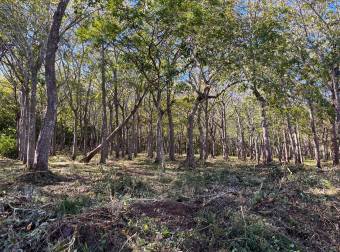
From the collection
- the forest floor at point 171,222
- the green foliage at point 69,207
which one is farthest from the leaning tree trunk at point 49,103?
the green foliage at point 69,207

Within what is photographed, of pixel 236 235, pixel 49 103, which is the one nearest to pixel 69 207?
pixel 236 235

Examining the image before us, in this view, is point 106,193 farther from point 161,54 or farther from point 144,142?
point 144,142

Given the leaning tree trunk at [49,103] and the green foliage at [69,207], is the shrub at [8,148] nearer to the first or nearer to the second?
the leaning tree trunk at [49,103]

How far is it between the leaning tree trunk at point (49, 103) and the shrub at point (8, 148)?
704 inches

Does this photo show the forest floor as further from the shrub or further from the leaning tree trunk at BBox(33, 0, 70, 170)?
the shrub

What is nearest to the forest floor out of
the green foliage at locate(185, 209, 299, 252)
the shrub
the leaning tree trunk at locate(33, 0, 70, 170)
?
the green foliage at locate(185, 209, 299, 252)

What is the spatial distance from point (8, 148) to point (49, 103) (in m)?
18.7

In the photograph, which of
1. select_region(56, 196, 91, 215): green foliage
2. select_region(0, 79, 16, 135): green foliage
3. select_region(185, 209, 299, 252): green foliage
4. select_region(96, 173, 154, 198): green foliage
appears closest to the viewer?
select_region(185, 209, 299, 252): green foliage

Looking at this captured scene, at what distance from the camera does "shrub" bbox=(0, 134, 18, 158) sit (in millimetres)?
26750

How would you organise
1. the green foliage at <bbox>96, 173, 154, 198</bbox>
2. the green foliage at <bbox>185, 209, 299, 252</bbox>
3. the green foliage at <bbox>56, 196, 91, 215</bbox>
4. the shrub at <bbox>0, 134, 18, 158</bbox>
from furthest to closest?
the shrub at <bbox>0, 134, 18, 158</bbox> < the green foliage at <bbox>96, 173, 154, 198</bbox> < the green foliage at <bbox>56, 196, 91, 215</bbox> < the green foliage at <bbox>185, 209, 299, 252</bbox>

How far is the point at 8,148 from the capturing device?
2725 centimetres

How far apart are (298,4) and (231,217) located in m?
18.9

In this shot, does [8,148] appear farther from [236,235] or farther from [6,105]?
[236,235]

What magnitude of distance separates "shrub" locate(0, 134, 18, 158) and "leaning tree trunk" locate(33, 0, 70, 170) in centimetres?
1789
